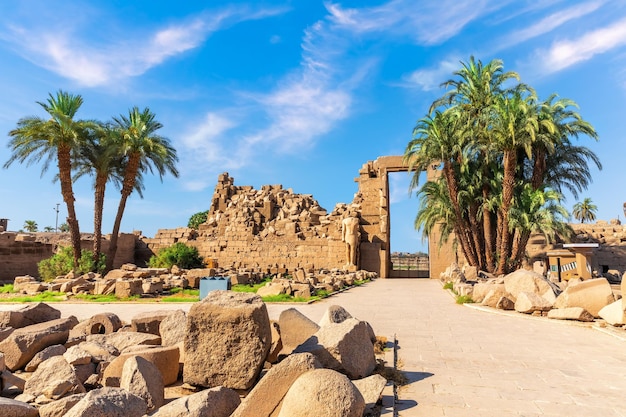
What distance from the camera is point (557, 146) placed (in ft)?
61.8

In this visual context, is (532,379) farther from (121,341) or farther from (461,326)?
(121,341)

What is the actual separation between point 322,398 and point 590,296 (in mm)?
8403

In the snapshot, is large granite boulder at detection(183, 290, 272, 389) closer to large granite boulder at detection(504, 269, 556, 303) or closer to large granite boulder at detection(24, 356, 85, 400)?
large granite boulder at detection(24, 356, 85, 400)

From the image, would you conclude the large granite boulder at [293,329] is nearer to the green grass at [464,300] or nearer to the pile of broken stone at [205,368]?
the pile of broken stone at [205,368]

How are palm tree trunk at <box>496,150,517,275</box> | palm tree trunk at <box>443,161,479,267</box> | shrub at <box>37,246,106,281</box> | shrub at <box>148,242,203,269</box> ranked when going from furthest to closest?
shrub at <box>148,242,203,269</box>
shrub at <box>37,246,106,281</box>
palm tree trunk at <box>443,161,479,267</box>
palm tree trunk at <box>496,150,517,275</box>

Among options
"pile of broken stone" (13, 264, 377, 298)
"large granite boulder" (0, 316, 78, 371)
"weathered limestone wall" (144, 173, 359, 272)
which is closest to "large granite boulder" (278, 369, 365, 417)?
"large granite boulder" (0, 316, 78, 371)

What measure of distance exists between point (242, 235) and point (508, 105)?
19.1 meters

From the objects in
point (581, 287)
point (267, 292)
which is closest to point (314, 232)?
point (267, 292)

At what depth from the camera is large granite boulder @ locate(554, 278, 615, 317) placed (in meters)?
8.87

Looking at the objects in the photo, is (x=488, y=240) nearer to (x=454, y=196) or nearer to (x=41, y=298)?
(x=454, y=196)

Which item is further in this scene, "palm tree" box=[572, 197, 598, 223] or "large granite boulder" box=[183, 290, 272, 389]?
"palm tree" box=[572, 197, 598, 223]

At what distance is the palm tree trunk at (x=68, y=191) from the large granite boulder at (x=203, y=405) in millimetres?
19231

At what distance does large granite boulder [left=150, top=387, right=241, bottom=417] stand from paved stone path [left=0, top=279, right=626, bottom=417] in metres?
1.32

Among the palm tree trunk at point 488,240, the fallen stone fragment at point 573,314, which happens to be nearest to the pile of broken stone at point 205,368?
the fallen stone fragment at point 573,314
